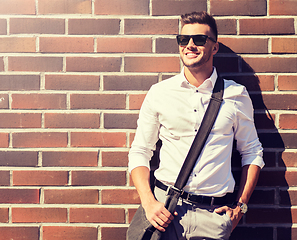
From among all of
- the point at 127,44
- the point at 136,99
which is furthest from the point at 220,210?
the point at 127,44

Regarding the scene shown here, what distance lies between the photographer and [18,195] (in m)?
1.82

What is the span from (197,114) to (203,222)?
64 centimetres

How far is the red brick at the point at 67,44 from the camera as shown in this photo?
1792 millimetres

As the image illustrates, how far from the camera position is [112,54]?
5.90 ft

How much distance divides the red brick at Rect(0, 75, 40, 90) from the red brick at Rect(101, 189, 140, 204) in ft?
3.01

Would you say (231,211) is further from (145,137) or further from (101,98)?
(101,98)

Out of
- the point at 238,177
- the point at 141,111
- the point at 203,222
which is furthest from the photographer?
the point at 238,177

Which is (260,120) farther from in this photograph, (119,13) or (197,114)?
(119,13)

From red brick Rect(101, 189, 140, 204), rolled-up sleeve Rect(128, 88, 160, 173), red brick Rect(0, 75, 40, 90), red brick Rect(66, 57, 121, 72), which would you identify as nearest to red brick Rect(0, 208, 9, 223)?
red brick Rect(101, 189, 140, 204)

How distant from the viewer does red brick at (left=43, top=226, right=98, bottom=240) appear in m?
1.82

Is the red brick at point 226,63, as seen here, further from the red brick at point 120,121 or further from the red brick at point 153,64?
the red brick at point 120,121

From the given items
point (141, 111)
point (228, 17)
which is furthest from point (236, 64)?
point (141, 111)

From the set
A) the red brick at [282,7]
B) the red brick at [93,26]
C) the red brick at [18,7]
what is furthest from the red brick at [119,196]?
the red brick at [282,7]

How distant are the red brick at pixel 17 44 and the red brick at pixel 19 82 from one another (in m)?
0.19
